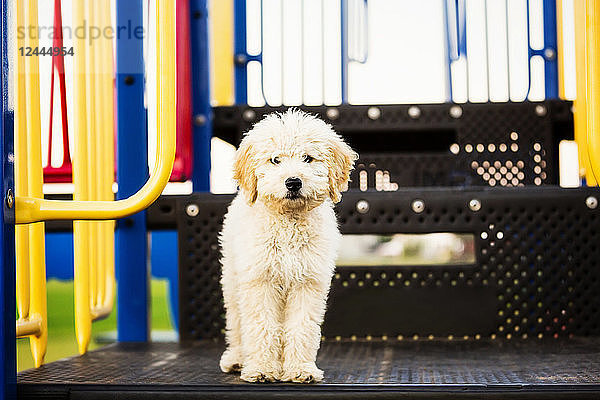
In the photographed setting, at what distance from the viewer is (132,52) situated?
249 cm

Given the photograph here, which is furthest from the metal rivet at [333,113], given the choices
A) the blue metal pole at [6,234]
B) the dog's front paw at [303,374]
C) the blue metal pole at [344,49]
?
the blue metal pole at [6,234]

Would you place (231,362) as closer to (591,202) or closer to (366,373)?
(366,373)

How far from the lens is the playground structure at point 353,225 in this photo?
158 centimetres

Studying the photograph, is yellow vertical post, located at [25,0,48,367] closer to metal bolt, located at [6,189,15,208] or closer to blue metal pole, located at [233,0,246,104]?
metal bolt, located at [6,189,15,208]

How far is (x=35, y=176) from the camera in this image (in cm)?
183

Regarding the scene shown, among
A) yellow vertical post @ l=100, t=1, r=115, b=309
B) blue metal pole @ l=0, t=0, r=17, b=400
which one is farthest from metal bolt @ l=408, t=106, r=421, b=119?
blue metal pole @ l=0, t=0, r=17, b=400

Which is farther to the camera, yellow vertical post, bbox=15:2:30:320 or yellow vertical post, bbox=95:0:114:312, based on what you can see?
yellow vertical post, bbox=95:0:114:312

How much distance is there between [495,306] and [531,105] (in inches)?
33.9

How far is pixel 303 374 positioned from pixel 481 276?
822 millimetres

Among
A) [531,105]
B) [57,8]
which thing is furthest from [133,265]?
[531,105]

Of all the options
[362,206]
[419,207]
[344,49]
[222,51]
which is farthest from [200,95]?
[419,207]

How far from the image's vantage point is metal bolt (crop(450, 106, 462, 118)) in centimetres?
273

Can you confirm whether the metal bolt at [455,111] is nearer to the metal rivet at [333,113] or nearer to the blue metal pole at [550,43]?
the metal rivet at [333,113]

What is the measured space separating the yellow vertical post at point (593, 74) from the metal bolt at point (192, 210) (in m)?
1.14
